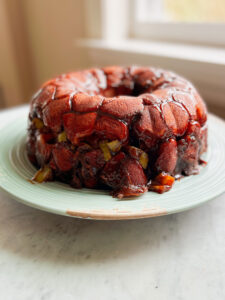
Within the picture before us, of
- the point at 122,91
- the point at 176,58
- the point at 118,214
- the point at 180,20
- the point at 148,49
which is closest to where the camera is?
the point at 118,214

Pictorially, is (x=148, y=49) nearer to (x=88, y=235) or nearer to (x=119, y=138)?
(x=119, y=138)

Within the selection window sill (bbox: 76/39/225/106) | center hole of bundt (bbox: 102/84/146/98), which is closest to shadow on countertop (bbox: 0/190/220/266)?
center hole of bundt (bbox: 102/84/146/98)

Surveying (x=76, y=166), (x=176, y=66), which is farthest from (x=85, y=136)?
(x=176, y=66)

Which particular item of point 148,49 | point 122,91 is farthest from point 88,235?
point 148,49

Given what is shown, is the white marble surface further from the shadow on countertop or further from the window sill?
the window sill

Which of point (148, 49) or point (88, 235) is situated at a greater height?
point (148, 49)

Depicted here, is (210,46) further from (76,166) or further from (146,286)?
(146,286)
